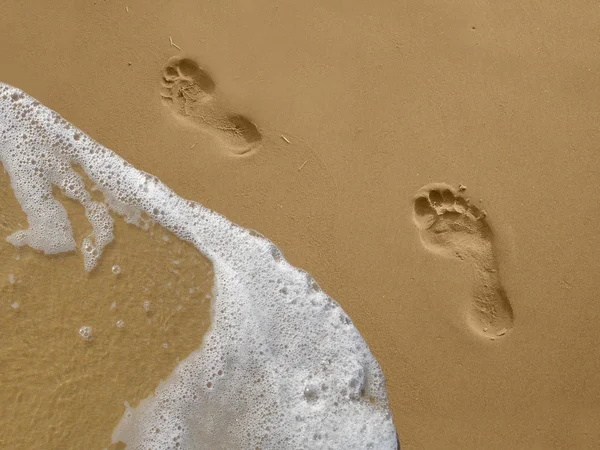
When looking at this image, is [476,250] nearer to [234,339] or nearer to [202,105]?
[234,339]

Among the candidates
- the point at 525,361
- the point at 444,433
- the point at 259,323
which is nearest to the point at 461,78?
the point at 525,361

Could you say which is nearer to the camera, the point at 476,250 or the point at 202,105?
the point at 476,250

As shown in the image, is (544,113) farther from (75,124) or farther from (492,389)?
(75,124)

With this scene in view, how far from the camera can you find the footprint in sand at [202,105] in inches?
106

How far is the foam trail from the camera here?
2541mm

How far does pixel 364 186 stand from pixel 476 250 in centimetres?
67

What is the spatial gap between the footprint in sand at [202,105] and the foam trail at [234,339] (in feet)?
1.32

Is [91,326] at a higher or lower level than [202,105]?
lower

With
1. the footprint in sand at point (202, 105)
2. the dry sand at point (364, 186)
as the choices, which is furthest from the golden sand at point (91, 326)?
the footprint in sand at point (202, 105)

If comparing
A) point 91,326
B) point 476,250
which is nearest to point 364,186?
point 476,250

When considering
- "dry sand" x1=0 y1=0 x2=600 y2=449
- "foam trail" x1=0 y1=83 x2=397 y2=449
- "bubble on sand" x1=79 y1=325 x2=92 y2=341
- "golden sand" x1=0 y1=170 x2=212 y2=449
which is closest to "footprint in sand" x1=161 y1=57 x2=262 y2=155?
"dry sand" x1=0 y1=0 x2=600 y2=449

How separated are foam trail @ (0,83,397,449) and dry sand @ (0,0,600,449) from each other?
0.26 feet

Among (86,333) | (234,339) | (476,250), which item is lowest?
(86,333)

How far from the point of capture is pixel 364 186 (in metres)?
2.63
